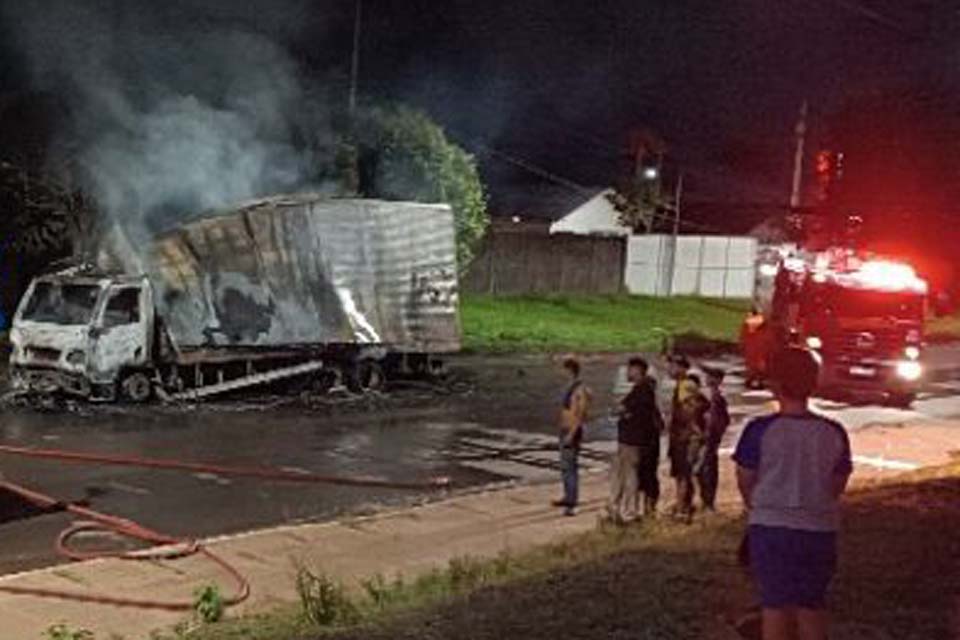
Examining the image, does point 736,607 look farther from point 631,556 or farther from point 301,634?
point 301,634

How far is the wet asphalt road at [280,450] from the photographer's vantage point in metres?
12.6

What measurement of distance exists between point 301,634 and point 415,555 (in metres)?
4.18

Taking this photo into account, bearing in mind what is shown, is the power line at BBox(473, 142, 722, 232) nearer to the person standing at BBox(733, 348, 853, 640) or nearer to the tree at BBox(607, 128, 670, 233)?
the tree at BBox(607, 128, 670, 233)

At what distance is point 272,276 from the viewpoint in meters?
21.3

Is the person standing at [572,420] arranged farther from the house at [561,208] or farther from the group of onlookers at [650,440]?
the house at [561,208]

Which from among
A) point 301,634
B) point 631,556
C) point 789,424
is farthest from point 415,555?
point 789,424

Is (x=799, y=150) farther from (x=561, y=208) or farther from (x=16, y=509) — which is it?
(x=16, y=509)

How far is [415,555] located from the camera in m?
11.4

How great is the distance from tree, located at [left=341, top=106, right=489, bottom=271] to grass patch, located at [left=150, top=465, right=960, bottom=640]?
62.6 feet

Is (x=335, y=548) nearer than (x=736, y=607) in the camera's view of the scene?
No

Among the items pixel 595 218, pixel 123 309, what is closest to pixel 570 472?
pixel 123 309

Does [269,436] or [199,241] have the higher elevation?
[199,241]

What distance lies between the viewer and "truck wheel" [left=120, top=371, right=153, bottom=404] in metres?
19.3

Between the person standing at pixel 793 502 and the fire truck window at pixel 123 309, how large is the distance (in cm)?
1491
